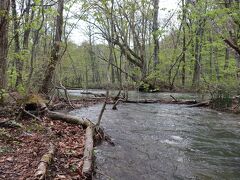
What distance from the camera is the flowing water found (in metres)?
5.74

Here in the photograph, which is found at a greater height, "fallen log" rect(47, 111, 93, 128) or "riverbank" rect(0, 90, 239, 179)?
"fallen log" rect(47, 111, 93, 128)

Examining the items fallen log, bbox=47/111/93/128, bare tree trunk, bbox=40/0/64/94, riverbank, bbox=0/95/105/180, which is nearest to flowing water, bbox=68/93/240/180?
riverbank, bbox=0/95/105/180

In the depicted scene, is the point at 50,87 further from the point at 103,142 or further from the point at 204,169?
the point at 204,169

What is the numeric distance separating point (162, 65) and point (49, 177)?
83.3ft

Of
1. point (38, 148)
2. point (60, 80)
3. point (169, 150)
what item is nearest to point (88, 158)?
point (38, 148)

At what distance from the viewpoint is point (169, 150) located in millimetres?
7340

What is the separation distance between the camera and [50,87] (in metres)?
15.7

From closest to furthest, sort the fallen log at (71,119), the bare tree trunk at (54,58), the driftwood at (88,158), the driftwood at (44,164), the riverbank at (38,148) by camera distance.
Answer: the driftwood at (44,164) < the riverbank at (38,148) < the driftwood at (88,158) < the fallen log at (71,119) < the bare tree trunk at (54,58)

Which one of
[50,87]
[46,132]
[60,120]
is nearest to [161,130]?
[60,120]

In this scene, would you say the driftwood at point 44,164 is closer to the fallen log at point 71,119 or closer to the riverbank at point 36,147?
the riverbank at point 36,147

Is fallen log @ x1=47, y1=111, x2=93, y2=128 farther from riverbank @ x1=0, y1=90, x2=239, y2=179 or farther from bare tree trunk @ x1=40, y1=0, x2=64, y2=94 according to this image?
bare tree trunk @ x1=40, y1=0, x2=64, y2=94

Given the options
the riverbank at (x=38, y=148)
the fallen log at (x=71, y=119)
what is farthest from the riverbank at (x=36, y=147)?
the fallen log at (x=71, y=119)

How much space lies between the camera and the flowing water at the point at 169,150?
18.8 feet

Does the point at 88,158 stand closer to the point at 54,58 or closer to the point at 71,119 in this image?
the point at 71,119
